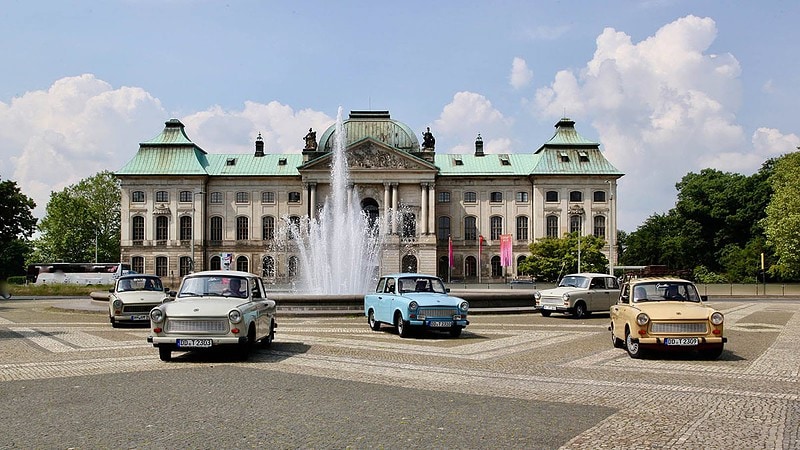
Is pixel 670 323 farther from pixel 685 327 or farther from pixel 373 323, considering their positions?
pixel 373 323

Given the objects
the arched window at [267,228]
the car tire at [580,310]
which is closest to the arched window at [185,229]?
the arched window at [267,228]

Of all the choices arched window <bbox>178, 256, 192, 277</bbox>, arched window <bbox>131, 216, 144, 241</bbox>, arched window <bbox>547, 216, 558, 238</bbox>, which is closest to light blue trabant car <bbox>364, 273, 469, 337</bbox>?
arched window <bbox>547, 216, 558, 238</bbox>

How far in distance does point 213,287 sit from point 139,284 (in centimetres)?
1122

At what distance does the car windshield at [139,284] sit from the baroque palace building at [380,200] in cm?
5780

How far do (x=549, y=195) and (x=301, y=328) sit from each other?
223ft

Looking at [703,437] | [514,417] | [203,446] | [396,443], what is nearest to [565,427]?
[514,417]

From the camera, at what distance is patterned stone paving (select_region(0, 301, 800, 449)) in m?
9.38

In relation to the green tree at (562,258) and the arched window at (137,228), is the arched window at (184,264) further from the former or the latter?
the green tree at (562,258)

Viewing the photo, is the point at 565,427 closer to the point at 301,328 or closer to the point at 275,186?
the point at 301,328

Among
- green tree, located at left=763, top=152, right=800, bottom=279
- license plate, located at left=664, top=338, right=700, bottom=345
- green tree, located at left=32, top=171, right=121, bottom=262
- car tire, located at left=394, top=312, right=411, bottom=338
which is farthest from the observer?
green tree, located at left=32, top=171, right=121, bottom=262

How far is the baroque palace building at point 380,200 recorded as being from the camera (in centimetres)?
8650

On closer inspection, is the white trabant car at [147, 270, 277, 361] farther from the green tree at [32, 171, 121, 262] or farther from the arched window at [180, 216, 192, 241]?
the green tree at [32, 171, 121, 262]

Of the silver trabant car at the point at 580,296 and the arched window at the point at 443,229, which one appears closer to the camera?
the silver trabant car at the point at 580,296

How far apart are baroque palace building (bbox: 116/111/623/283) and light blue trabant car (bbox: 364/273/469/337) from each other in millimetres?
61401
